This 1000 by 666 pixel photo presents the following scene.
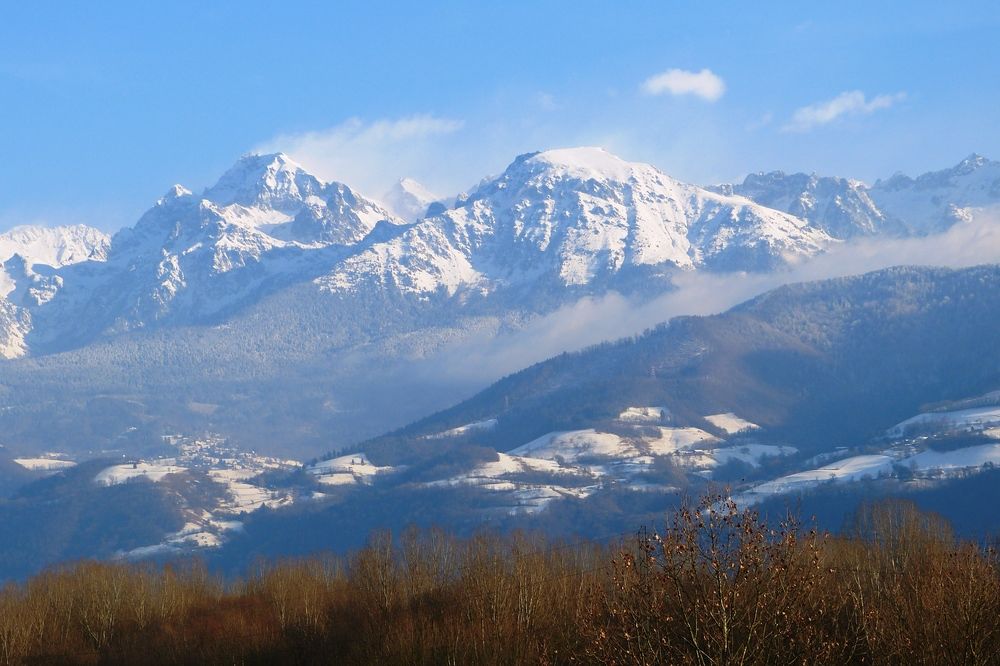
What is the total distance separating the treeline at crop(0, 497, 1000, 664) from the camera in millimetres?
49469

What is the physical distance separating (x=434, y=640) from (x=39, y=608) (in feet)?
218

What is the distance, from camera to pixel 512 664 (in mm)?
Answer: 85875

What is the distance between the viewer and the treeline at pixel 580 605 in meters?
49.5

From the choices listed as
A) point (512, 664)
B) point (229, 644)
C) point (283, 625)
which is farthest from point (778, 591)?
point (283, 625)

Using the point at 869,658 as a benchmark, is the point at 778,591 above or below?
above

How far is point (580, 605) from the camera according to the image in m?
56.8

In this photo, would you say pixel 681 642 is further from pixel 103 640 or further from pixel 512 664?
pixel 103 640

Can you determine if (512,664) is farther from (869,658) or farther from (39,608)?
(39,608)

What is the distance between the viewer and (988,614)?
54.1 m

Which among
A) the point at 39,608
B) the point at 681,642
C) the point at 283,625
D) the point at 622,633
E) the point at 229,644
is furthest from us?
the point at 39,608

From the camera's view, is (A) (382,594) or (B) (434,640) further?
(A) (382,594)

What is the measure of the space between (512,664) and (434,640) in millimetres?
10006

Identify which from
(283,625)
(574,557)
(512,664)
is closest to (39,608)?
(283,625)

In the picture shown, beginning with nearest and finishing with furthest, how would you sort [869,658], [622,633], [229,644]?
[622,633]
[869,658]
[229,644]
